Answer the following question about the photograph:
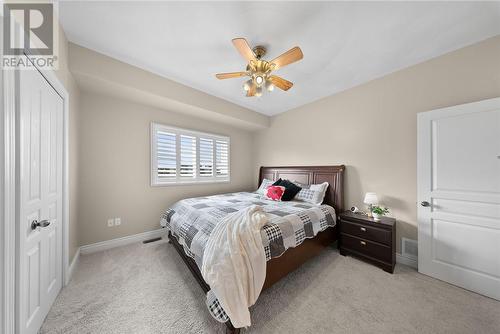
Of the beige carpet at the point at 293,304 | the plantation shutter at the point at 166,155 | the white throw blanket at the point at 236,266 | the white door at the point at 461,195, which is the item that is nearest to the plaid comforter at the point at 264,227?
the white throw blanket at the point at 236,266

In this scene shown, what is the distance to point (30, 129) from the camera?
1.23 m

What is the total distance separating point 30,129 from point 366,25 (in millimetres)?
3061

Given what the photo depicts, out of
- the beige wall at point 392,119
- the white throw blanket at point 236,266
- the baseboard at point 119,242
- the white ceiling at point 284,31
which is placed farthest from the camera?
the baseboard at point 119,242

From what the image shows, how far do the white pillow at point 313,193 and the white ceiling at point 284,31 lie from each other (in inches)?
74.3

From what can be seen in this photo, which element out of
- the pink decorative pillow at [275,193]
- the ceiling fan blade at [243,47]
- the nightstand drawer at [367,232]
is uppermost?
the ceiling fan blade at [243,47]

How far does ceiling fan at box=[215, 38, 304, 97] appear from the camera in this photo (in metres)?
1.67

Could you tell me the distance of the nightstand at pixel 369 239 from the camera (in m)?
2.11

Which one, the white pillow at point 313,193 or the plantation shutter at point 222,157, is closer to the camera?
the white pillow at point 313,193

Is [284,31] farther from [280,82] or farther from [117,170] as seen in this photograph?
[117,170]

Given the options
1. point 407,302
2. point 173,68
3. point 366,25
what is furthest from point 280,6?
point 407,302

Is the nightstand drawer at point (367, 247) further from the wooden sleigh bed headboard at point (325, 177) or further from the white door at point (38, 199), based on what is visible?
the white door at point (38, 199)

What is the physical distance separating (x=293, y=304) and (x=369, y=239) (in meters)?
1.42

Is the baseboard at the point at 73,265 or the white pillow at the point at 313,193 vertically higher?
the white pillow at the point at 313,193

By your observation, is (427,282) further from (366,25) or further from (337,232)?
(366,25)
